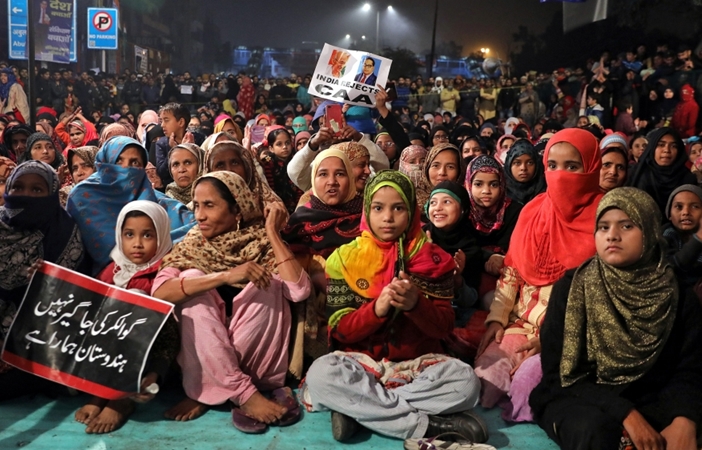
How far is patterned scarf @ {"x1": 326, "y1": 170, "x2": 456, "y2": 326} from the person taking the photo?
3246 mm

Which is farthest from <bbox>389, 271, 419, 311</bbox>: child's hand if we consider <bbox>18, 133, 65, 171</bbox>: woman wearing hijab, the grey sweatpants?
<bbox>18, 133, 65, 171</bbox>: woman wearing hijab

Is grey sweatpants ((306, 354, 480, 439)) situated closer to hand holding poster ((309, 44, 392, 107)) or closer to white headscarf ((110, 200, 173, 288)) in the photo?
white headscarf ((110, 200, 173, 288))

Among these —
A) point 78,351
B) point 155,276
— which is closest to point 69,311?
point 78,351

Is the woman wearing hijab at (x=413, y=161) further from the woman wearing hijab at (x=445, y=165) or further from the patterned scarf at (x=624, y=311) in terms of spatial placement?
the patterned scarf at (x=624, y=311)

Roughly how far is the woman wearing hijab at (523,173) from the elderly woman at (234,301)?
91.0 inches

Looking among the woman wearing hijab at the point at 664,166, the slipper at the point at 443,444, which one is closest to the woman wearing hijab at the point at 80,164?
the slipper at the point at 443,444

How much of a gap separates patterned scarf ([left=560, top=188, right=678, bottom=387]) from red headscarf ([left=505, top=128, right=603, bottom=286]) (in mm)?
683

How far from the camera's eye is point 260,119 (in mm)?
10109

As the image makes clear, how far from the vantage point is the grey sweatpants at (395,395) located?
3012mm

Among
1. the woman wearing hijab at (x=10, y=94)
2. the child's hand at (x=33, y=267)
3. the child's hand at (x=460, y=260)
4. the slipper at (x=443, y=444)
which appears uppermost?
the woman wearing hijab at (x=10, y=94)

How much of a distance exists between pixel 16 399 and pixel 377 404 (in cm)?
183

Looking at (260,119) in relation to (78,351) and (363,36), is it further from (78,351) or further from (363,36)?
(363,36)

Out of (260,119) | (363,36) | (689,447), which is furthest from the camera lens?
(363,36)

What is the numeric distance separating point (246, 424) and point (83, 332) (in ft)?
2.85
